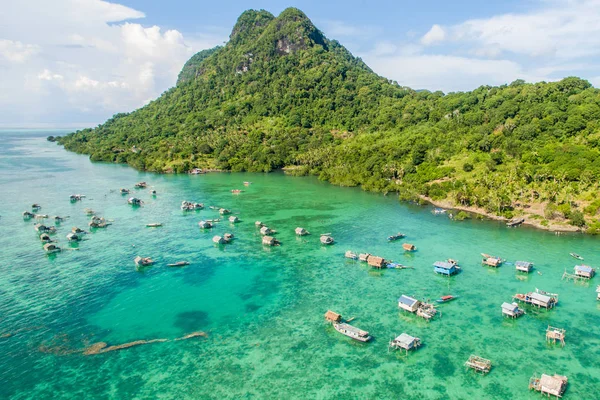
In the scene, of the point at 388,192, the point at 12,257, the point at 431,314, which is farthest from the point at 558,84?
the point at 12,257

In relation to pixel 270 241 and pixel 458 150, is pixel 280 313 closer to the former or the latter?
pixel 270 241

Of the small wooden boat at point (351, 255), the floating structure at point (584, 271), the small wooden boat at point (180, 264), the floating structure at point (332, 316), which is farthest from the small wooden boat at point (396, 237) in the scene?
the small wooden boat at point (180, 264)

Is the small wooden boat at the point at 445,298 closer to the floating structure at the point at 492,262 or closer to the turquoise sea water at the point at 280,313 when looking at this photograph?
the turquoise sea water at the point at 280,313

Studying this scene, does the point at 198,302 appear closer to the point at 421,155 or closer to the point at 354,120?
the point at 421,155

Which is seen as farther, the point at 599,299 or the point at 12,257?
the point at 12,257

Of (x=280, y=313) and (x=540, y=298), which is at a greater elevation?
(x=540, y=298)

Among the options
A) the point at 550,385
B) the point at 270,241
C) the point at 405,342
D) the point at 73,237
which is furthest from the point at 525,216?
the point at 73,237
